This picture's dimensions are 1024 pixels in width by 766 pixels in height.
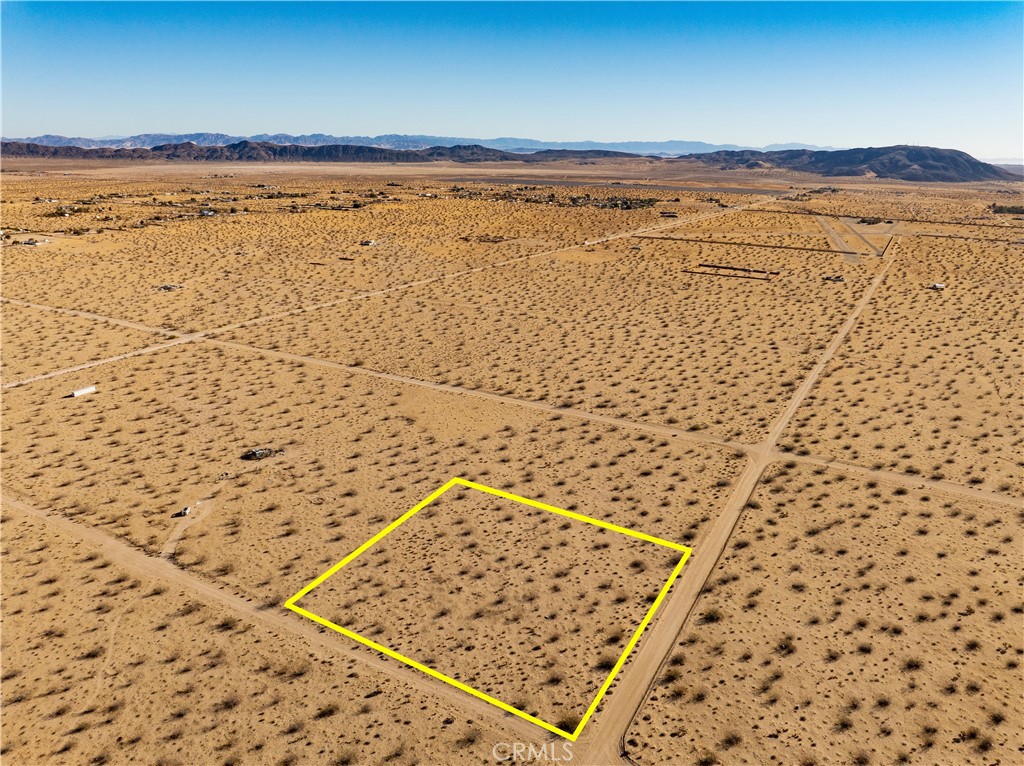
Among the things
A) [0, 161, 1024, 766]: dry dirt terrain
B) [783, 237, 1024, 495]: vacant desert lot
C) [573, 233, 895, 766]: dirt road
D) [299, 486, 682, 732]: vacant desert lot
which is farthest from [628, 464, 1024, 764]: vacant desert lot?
[783, 237, 1024, 495]: vacant desert lot

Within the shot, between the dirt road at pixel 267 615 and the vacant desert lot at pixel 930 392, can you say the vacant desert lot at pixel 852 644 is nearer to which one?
the dirt road at pixel 267 615

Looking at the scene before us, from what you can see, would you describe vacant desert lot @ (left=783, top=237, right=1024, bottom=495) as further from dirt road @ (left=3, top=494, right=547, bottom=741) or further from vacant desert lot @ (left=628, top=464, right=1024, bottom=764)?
dirt road @ (left=3, top=494, right=547, bottom=741)

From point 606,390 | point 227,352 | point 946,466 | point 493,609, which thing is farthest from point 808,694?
point 227,352

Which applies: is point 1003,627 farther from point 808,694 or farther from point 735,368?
point 735,368

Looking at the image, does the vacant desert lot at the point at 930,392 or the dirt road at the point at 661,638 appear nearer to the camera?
the dirt road at the point at 661,638

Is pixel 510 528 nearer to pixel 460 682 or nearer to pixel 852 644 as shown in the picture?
pixel 460 682

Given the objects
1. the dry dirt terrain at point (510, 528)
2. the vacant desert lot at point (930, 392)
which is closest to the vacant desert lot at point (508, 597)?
the dry dirt terrain at point (510, 528)
